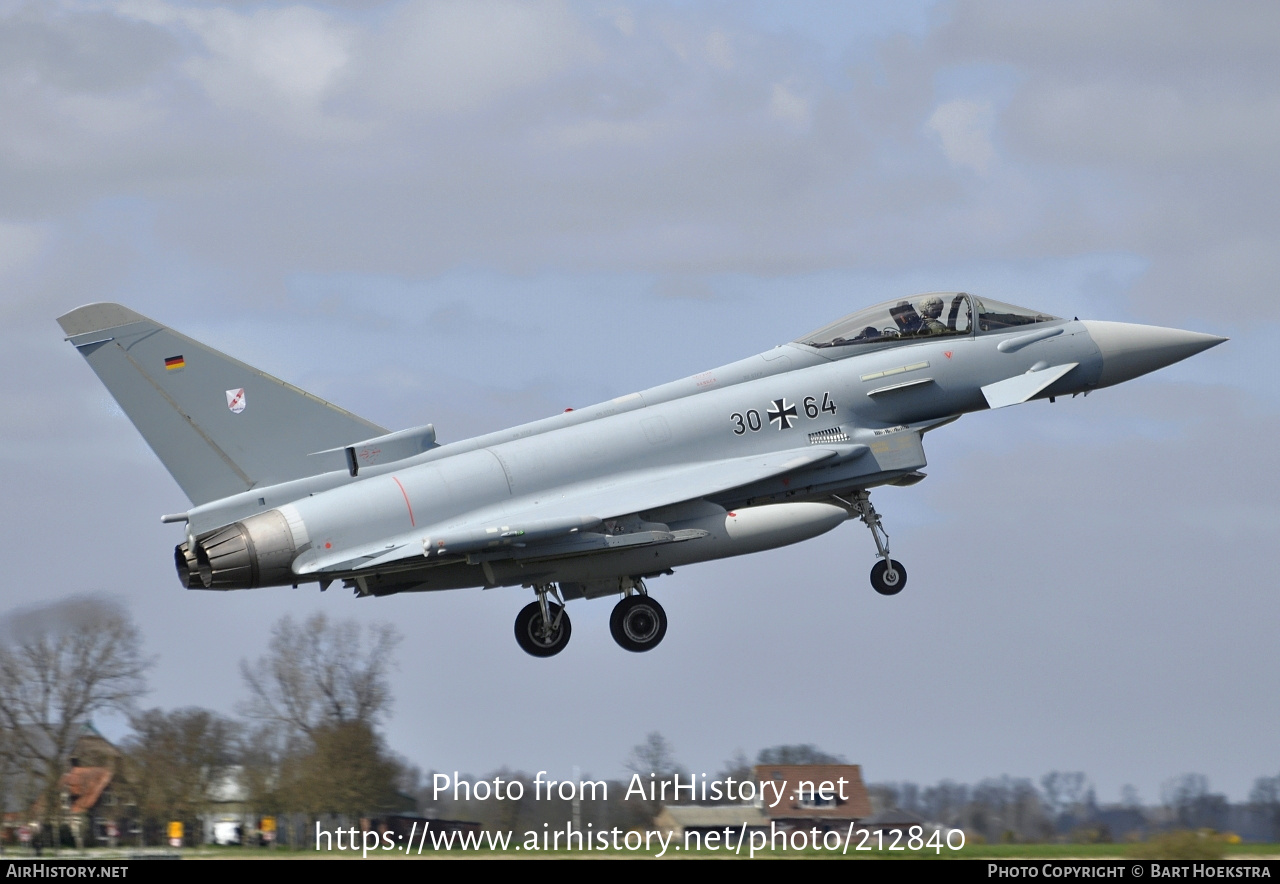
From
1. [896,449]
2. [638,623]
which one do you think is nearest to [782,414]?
[896,449]

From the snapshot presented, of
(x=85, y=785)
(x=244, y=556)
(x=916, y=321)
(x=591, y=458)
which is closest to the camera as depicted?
(x=244, y=556)

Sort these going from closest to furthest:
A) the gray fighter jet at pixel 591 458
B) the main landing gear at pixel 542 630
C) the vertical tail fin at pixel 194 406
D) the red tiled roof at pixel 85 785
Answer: the gray fighter jet at pixel 591 458
the vertical tail fin at pixel 194 406
the red tiled roof at pixel 85 785
the main landing gear at pixel 542 630

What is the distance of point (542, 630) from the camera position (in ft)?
68.1

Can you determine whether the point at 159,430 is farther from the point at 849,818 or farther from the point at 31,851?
the point at 849,818

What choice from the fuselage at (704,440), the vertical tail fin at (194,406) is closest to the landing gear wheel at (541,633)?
the fuselage at (704,440)

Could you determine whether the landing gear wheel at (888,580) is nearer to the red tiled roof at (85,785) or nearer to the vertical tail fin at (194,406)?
the vertical tail fin at (194,406)

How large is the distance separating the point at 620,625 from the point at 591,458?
226cm

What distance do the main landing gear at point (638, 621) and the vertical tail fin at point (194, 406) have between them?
160 inches

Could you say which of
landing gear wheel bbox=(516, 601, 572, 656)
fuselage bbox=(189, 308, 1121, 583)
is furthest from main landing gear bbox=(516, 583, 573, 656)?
fuselage bbox=(189, 308, 1121, 583)

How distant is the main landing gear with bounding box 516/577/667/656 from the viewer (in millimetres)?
20734

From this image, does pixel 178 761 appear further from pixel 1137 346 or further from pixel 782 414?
pixel 1137 346

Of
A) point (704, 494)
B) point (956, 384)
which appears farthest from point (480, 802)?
point (956, 384)

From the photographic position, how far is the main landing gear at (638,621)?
2075 cm

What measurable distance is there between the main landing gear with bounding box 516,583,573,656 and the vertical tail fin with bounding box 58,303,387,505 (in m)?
3.20
